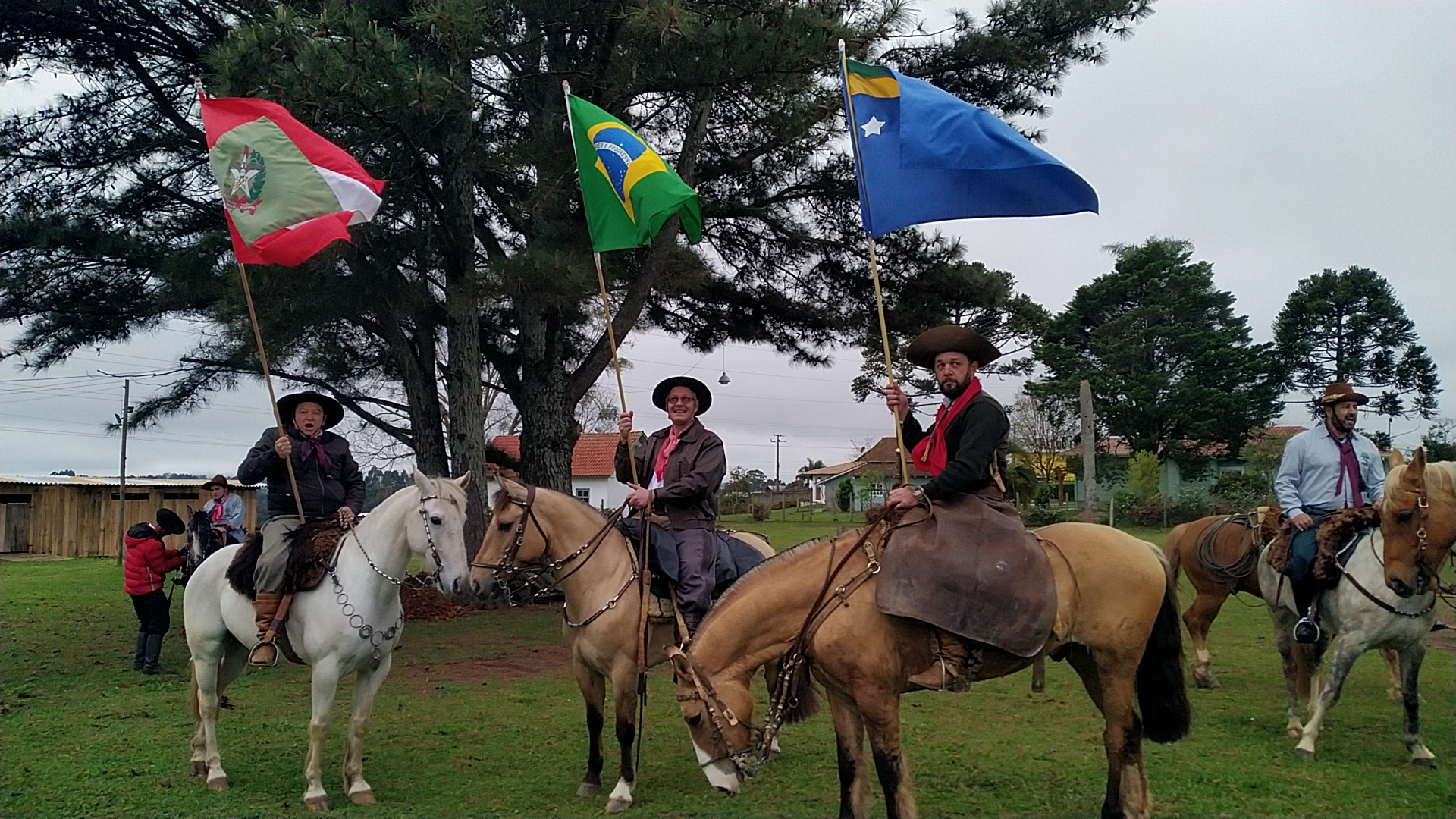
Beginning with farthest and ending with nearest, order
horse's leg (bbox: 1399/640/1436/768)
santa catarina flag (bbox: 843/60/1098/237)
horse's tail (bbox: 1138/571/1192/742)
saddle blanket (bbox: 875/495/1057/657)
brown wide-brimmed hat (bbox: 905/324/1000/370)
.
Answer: horse's leg (bbox: 1399/640/1436/768) < santa catarina flag (bbox: 843/60/1098/237) < horse's tail (bbox: 1138/571/1192/742) < brown wide-brimmed hat (bbox: 905/324/1000/370) < saddle blanket (bbox: 875/495/1057/657)

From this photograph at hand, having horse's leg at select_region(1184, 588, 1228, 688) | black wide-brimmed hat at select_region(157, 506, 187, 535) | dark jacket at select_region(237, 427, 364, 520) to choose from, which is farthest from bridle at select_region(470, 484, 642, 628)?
black wide-brimmed hat at select_region(157, 506, 187, 535)

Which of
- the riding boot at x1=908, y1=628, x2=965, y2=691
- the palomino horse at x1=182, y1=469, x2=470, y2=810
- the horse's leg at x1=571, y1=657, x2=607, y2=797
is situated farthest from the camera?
the horse's leg at x1=571, y1=657, x2=607, y2=797

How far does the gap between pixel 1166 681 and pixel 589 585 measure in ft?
10.8

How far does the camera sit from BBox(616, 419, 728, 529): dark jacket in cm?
611

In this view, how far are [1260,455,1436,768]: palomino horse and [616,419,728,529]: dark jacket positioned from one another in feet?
13.7

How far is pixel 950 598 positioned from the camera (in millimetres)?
4422

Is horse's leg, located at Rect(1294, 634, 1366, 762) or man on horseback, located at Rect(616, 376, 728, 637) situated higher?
man on horseback, located at Rect(616, 376, 728, 637)

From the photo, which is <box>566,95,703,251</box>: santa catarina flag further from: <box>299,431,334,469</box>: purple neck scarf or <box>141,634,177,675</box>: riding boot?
<box>141,634,177,675</box>: riding boot

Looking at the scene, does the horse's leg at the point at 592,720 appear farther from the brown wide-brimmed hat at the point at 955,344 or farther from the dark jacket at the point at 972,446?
the brown wide-brimmed hat at the point at 955,344

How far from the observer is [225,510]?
11125 millimetres

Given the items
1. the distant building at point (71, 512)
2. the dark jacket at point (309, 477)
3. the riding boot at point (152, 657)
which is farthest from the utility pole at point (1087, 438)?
the distant building at point (71, 512)

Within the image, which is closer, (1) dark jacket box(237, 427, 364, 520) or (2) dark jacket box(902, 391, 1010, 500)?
(2) dark jacket box(902, 391, 1010, 500)

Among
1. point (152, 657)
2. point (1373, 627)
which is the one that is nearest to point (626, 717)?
point (1373, 627)

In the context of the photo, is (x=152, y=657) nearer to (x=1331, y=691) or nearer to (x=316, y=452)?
(x=316, y=452)
